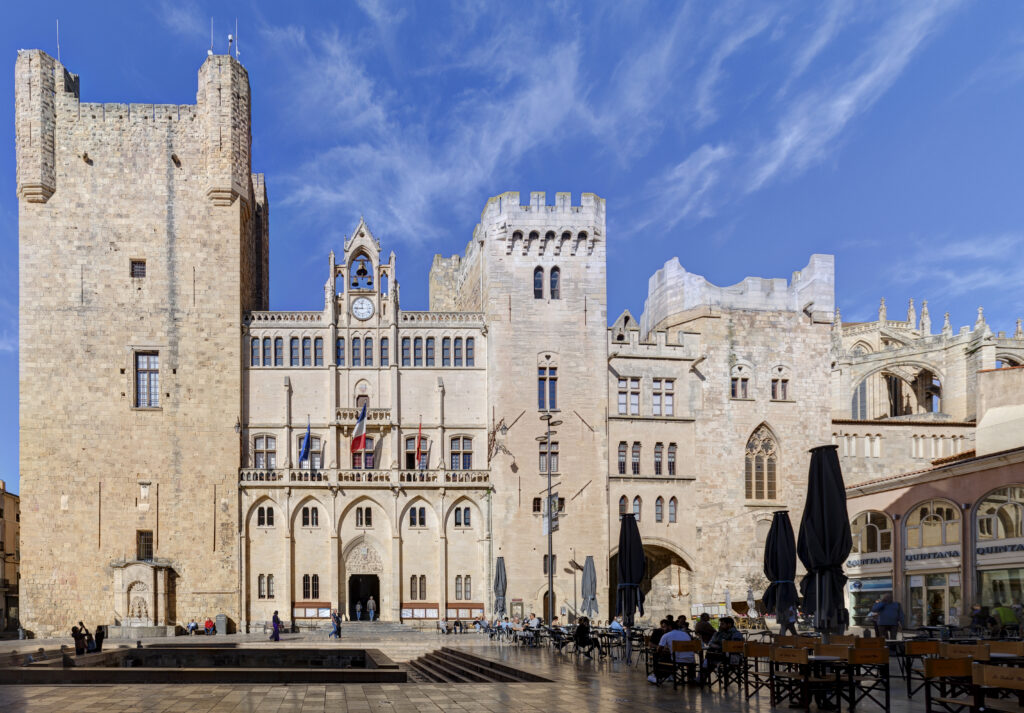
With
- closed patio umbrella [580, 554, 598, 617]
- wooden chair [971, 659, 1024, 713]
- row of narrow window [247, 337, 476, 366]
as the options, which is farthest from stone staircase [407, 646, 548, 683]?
row of narrow window [247, 337, 476, 366]

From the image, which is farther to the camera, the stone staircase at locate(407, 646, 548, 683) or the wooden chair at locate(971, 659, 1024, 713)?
the stone staircase at locate(407, 646, 548, 683)

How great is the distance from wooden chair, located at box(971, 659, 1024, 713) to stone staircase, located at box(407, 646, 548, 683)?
10482 millimetres

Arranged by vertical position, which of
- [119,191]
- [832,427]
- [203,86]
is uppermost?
[203,86]

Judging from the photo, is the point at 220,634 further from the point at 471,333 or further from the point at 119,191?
the point at 119,191

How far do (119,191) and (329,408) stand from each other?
1506cm

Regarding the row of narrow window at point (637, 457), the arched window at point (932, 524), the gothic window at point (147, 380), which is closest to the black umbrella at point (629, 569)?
the arched window at point (932, 524)

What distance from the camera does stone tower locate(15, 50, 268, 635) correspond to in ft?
150

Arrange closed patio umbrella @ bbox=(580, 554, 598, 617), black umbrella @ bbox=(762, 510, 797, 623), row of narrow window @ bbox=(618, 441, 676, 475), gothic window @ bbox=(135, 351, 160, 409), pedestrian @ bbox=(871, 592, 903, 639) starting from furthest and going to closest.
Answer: row of narrow window @ bbox=(618, 441, 676, 475)
gothic window @ bbox=(135, 351, 160, 409)
closed patio umbrella @ bbox=(580, 554, 598, 617)
pedestrian @ bbox=(871, 592, 903, 639)
black umbrella @ bbox=(762, 510, 797, 623)

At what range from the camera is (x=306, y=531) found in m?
46.9

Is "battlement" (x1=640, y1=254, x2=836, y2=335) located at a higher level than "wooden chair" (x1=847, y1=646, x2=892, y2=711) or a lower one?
higher

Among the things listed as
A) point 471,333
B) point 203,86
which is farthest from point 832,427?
point 203,86

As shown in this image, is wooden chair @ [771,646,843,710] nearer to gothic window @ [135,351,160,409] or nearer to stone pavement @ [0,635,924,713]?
stone pavement @ [0,635,924,713]

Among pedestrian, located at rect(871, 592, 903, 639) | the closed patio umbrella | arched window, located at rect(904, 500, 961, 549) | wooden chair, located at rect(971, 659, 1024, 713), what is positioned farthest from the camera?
the closed patio umbrella

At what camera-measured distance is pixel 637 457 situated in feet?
162
